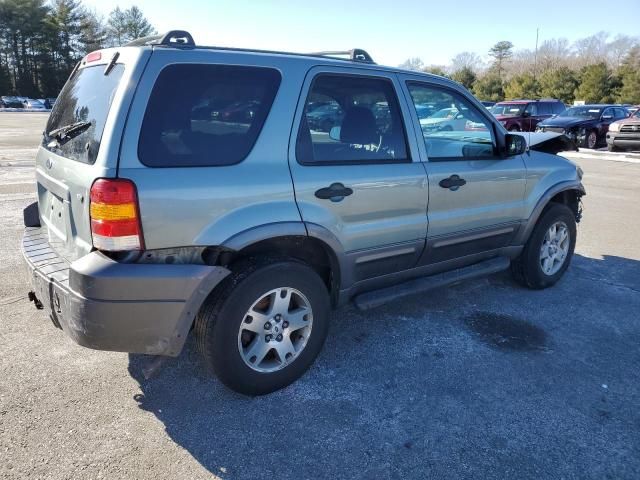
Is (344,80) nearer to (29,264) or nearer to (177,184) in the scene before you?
(177,184)

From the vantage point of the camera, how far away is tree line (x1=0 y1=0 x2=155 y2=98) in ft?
215

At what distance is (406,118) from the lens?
3406 mm

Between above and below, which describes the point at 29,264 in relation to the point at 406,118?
below

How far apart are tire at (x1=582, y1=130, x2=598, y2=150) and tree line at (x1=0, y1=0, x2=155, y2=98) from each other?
62932 millimetres

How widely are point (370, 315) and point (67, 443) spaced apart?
235cm

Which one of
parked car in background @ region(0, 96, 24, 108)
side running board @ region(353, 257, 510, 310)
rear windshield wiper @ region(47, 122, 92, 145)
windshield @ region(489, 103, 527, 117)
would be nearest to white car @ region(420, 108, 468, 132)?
side running board @ region(353, 257, 510, 310)

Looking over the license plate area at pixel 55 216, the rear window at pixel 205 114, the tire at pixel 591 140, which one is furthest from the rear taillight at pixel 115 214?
the tire at pixel 591 140

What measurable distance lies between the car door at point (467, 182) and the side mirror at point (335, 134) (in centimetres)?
64

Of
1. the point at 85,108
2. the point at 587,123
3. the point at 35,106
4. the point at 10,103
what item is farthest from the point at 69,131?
the point at 10,103

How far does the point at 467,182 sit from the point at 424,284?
832 millimetres

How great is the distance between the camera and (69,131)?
273 cm

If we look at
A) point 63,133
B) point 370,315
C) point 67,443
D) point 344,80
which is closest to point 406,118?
point 344,80

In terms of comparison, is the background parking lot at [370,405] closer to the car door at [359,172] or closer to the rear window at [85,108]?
the car door at [359,172]

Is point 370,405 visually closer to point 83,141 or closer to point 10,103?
point 83,141
